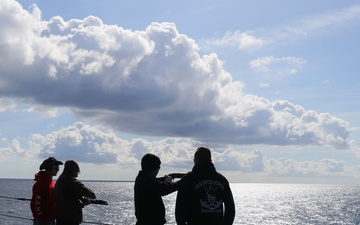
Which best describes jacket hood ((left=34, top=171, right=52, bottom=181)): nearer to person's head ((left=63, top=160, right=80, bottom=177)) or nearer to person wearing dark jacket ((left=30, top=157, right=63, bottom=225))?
person wearing dark jacket ((left=30, top=157, right=63, bottom=225))

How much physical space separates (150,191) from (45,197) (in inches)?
109

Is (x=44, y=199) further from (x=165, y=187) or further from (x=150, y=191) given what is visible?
(x=165, y=187)

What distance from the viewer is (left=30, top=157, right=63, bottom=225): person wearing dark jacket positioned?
8.89 metres

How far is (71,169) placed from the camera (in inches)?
325

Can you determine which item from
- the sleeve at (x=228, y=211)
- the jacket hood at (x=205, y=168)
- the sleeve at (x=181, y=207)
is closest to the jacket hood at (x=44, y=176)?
the sleeve at (x=181, y=207)

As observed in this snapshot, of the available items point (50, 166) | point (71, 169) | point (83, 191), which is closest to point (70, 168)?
point (71, 169)

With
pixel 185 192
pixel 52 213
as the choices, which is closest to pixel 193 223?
pixel 185 192

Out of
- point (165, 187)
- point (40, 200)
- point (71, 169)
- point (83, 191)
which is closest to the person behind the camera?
point (165, 187)

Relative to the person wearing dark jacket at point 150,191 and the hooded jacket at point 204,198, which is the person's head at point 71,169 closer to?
the person wearing dark jacket at point 150,191

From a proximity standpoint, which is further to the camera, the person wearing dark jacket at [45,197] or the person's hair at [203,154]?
the person wearing dark jacket at [45,197]

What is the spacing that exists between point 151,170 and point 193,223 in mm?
986

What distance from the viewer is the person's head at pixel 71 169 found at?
27.1ft

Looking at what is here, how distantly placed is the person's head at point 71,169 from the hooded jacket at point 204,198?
2353mm

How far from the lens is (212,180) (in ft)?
21.5
